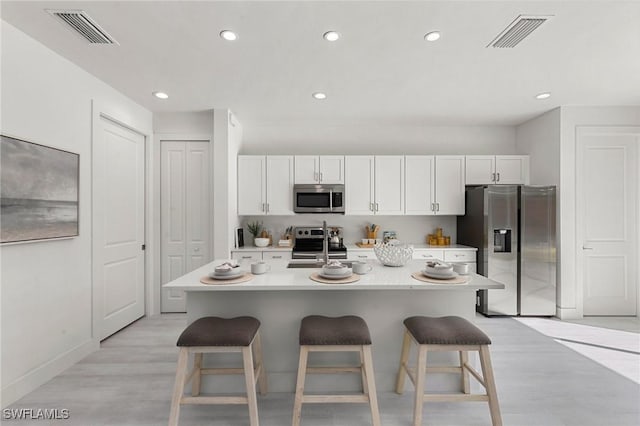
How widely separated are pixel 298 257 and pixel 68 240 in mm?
2341

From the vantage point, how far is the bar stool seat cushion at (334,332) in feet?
5.89

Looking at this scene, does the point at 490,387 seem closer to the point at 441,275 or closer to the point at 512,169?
the point at 441,275

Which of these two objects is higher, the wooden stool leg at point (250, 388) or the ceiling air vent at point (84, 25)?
the ceiling air vent at point (84, 25)

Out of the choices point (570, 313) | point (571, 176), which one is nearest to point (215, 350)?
point (570, 313)

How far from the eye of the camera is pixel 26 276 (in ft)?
7.45

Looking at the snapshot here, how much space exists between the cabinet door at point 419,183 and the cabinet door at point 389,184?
0.07m

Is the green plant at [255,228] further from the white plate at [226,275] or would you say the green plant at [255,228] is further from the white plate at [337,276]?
the white plate at [337,276]

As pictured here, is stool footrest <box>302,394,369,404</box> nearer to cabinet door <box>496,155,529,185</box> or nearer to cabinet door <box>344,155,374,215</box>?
cabinet door <box>344,155,374,215</box>

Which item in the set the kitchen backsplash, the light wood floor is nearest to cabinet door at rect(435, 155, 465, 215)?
the kitchen backsplash

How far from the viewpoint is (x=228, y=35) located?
224 cm

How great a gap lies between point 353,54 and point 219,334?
2239mm

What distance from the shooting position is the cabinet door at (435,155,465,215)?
438cm

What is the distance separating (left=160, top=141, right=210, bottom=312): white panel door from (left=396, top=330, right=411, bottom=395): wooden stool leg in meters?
2.79

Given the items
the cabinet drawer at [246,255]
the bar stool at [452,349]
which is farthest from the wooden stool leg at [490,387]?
the cabinet drawer at [246,255]
